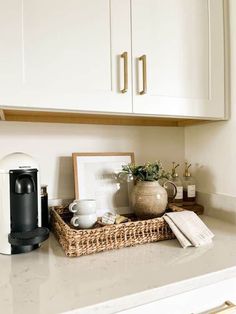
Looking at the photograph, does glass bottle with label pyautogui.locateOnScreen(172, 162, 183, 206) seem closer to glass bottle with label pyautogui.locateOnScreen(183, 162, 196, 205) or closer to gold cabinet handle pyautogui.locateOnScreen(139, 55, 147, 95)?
glass bottle with label pyautogui.locateOnScreen(183, 162, 196, 205)

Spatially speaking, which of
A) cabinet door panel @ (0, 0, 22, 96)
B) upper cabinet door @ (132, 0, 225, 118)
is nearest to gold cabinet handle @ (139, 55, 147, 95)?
upper cabinet door @ (132, 0, 225, 118)

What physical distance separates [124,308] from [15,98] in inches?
26.4

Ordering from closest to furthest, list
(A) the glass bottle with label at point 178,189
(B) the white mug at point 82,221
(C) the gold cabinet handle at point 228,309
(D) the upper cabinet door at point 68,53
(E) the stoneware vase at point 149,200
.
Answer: (C) the gold cabinet handle at point 228,309, (D) the upper cabinet door at point 68,53, (B) the white mug at point 82,221, (E) the stoneware vase at point 149,200, (A) the glass bottle with label at point 178,189

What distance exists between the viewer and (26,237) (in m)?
0.80

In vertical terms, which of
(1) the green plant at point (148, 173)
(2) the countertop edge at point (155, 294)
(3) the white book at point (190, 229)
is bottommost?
(2) the countertop edge at point (155, 294)

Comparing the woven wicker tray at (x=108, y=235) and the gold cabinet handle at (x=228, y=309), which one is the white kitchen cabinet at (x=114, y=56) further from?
the gold cabinet handle at (x=228, y=309)

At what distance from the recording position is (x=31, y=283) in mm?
646

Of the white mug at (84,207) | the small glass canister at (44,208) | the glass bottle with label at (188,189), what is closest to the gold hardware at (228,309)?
the white mug at (84,207)

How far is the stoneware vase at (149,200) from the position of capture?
3.42 feet

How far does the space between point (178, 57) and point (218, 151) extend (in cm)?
49

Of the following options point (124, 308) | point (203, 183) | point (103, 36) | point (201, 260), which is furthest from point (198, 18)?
point (124, 308)

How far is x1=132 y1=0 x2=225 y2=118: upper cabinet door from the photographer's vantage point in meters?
0.98

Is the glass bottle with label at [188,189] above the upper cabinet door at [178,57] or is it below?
below

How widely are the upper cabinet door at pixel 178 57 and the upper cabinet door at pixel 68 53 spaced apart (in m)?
0.06
